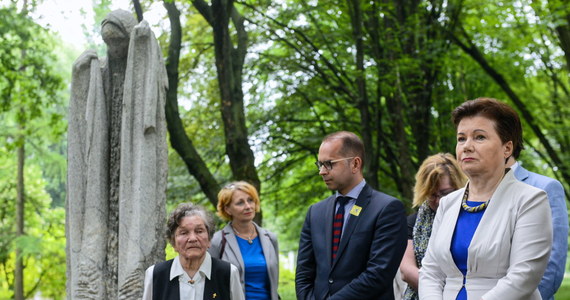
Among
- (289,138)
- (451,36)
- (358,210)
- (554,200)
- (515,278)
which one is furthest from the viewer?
(289,138)

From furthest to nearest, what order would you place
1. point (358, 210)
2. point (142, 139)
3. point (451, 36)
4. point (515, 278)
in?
point (451, 36), point (142, 139), point (358, 210), point (515, 278)

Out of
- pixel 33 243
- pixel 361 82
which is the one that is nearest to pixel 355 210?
pixel 361 82

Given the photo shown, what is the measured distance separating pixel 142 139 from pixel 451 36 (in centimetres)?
968

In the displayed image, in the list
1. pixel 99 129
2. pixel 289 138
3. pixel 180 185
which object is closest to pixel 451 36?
pixel 289 138

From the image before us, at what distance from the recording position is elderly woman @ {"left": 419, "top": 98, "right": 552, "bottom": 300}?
3.20 m

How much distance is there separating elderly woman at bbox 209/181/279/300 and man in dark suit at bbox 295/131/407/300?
2.97 feet

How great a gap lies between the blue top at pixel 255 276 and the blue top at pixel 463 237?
2.50 metres

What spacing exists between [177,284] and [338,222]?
1149mm

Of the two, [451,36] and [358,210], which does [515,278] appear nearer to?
[358,210]

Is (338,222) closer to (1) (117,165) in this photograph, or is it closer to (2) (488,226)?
(2) (488,226)

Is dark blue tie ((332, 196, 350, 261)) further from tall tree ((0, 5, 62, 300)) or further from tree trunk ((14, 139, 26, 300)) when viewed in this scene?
tree trunk ((14, 139, 26, 300))

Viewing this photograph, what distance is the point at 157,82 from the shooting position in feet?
18.6

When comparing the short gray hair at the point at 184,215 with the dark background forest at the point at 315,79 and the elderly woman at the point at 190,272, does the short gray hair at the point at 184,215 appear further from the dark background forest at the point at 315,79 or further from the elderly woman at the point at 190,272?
the dark background forest at the point at 315,79

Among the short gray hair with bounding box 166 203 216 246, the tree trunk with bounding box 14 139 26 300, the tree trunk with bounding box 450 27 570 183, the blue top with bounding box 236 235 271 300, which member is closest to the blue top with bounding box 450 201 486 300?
the short gray hair with bounding box 166 203 216 246
